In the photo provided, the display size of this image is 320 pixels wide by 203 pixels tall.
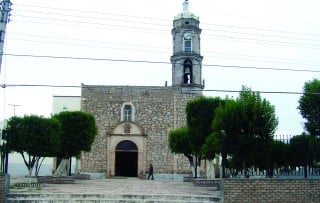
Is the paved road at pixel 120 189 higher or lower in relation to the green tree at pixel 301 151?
lower

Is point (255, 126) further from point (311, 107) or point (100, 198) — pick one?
point (311, 107)

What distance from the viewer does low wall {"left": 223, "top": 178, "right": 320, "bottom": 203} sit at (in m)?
14.2

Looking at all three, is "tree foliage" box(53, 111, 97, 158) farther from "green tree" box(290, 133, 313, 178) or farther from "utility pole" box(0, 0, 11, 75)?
"green tree" box(290, 133, 313, 178)

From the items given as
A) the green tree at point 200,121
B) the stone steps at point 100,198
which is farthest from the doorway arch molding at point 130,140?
the stone steps at point 100,198

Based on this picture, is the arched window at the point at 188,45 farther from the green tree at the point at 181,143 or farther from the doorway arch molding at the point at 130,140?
the green tree at the point at 181,143

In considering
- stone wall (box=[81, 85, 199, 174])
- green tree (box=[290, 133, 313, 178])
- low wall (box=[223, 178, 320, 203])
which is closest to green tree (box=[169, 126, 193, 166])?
stone wall (box=[81, 85, 199, 174])

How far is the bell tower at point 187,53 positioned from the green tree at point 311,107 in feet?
30.9

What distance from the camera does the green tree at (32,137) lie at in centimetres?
2245

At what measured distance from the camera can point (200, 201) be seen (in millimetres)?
14578

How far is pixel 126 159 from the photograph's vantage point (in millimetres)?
35656

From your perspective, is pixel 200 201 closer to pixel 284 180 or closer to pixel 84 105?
pixel 284 180

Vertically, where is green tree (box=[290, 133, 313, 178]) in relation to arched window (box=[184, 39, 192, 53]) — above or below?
below

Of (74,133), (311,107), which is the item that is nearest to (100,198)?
(74,133)

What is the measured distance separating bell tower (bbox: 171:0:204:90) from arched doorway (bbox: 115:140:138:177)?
20.5 feet
